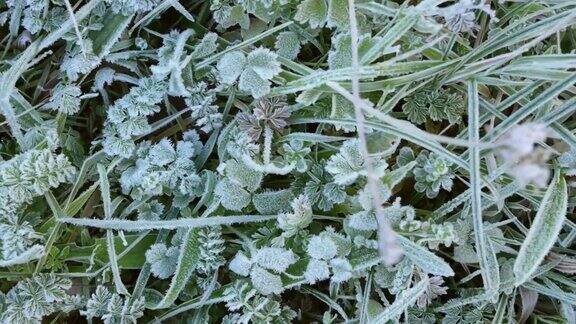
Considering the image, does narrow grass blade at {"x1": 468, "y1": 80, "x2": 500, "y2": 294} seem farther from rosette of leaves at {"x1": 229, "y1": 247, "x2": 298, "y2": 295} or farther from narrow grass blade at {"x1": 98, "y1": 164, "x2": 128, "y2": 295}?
narrow grass blade at {"x1": 98, "y1": 164, "x2": 128, "y2": 295}

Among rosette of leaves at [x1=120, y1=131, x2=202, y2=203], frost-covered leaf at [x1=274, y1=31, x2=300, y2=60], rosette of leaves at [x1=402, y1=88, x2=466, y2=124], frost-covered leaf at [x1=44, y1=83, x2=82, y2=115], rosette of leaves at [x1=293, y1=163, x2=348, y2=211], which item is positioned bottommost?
rosette of leaves at [x1=293, y1=163, x2=348, y2=211]

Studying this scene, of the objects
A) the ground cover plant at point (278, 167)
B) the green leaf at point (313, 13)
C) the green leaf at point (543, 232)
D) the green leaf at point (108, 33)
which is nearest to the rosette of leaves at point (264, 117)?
the ground cover plant at point (278, 167)

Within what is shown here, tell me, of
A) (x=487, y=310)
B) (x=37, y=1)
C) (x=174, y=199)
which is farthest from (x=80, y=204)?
(x=487, y=310)

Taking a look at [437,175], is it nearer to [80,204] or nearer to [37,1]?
[80,204]

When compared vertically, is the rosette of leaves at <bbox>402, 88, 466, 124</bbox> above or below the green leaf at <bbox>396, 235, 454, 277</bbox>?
above

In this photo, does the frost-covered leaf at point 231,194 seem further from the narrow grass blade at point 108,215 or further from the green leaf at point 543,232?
the green leaf at point 543,232

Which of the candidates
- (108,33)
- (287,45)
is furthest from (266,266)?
(108,33)

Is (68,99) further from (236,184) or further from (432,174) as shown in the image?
(432,174)

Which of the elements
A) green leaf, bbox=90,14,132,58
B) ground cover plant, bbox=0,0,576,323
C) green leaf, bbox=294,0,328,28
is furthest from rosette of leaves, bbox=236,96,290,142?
green leaf, bbox=90,14,132,58
